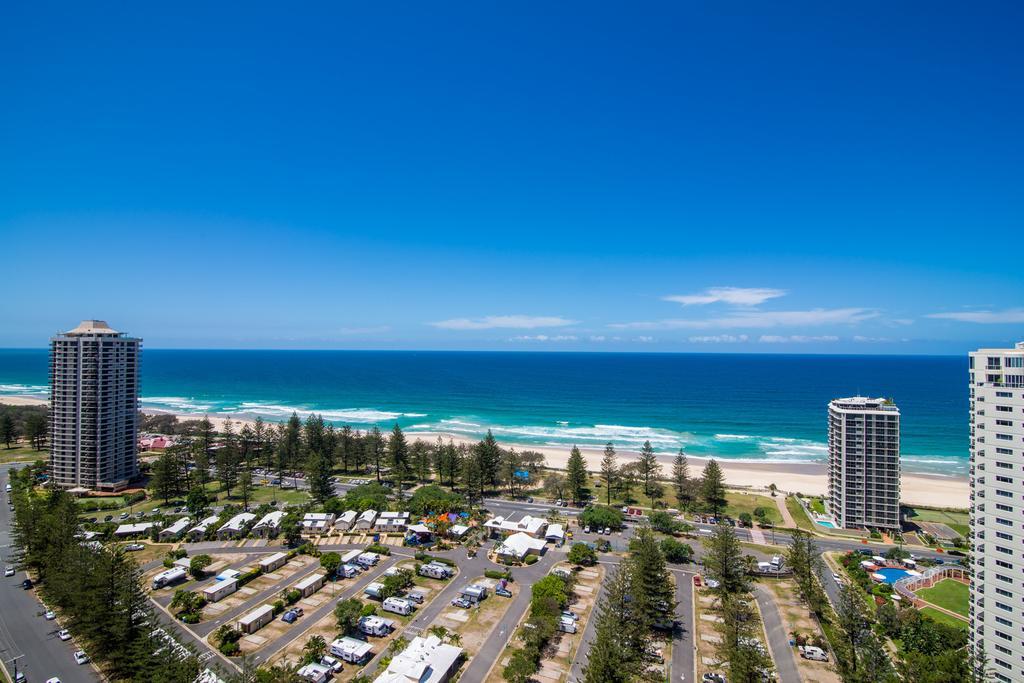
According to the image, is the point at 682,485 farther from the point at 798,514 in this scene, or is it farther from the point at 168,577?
the point at 168,577

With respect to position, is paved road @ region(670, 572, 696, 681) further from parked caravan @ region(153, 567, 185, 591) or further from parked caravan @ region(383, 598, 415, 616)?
parked caravan @ region(153, 567, 185, 591)

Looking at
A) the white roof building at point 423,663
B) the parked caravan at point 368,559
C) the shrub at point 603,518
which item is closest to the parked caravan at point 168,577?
the parked caravan at point 368,559

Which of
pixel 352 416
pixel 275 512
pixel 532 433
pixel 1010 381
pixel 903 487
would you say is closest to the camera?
pixel 1010 381

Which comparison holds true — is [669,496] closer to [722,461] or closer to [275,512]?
[722,461]

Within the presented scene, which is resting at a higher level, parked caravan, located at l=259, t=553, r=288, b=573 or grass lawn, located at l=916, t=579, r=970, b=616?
parked caravan, located at l=259, t=553, r=288, b=573

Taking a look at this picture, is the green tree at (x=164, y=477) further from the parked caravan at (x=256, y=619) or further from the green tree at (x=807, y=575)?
the green tree at (x=807, y=575)

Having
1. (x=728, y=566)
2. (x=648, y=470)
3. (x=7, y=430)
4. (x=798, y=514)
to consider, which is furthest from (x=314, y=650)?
(x=7, y=430)

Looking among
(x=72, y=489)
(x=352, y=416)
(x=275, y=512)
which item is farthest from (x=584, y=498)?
(x=352, y=416)

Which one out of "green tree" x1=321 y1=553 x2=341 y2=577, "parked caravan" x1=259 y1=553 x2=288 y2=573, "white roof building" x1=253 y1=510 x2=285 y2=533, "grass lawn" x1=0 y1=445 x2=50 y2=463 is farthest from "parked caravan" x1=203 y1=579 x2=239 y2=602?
"grass lawn" x1=0 y1=445 x2=50 y2=463
